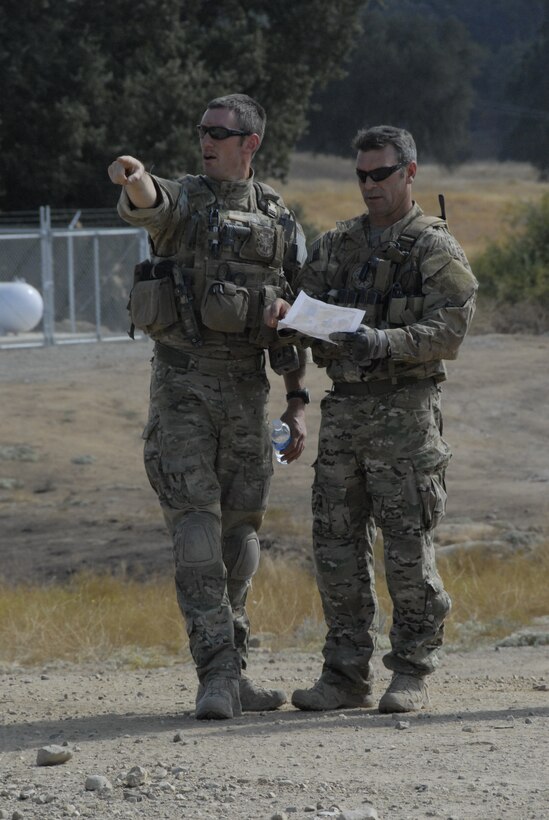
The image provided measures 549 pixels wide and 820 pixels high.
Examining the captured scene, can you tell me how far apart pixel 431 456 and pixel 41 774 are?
1.75 metres

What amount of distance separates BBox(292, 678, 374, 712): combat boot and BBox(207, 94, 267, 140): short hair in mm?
2042

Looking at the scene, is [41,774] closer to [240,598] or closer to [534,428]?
[240,598]

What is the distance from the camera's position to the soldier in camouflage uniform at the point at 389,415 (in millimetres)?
4930

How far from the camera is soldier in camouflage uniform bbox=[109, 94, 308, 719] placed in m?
5.02

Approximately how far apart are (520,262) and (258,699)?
62.6ft

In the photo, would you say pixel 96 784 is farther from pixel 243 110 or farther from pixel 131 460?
pixel 131 460

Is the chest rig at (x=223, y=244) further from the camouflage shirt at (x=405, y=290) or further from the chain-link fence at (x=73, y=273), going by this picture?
the chain-link fence at (x=73, y=273)

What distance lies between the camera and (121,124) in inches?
1039

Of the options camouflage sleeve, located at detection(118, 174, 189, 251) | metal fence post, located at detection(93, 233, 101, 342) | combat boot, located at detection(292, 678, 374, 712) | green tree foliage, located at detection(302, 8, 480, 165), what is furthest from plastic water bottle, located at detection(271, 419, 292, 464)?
green tree foliage, located at detection(302, 8, 480, 165)

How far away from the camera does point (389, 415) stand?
16.4 feet

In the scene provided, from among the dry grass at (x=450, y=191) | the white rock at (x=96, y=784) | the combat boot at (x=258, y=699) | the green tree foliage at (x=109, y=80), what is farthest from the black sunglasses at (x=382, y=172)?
the green tree foliage at (x=109, y=80)

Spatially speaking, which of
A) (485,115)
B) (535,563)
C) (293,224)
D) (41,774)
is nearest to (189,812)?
(41,774)

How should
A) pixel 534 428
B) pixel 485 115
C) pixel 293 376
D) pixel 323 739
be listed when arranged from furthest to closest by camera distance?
pixel 485 115 → pixel 534 428 → pixel 293 376 → pixel 323 739

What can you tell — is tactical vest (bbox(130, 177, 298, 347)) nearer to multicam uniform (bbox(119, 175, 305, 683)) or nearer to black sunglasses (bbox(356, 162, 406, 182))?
multicam uniform (bbox(119, 175, 305, 683))
